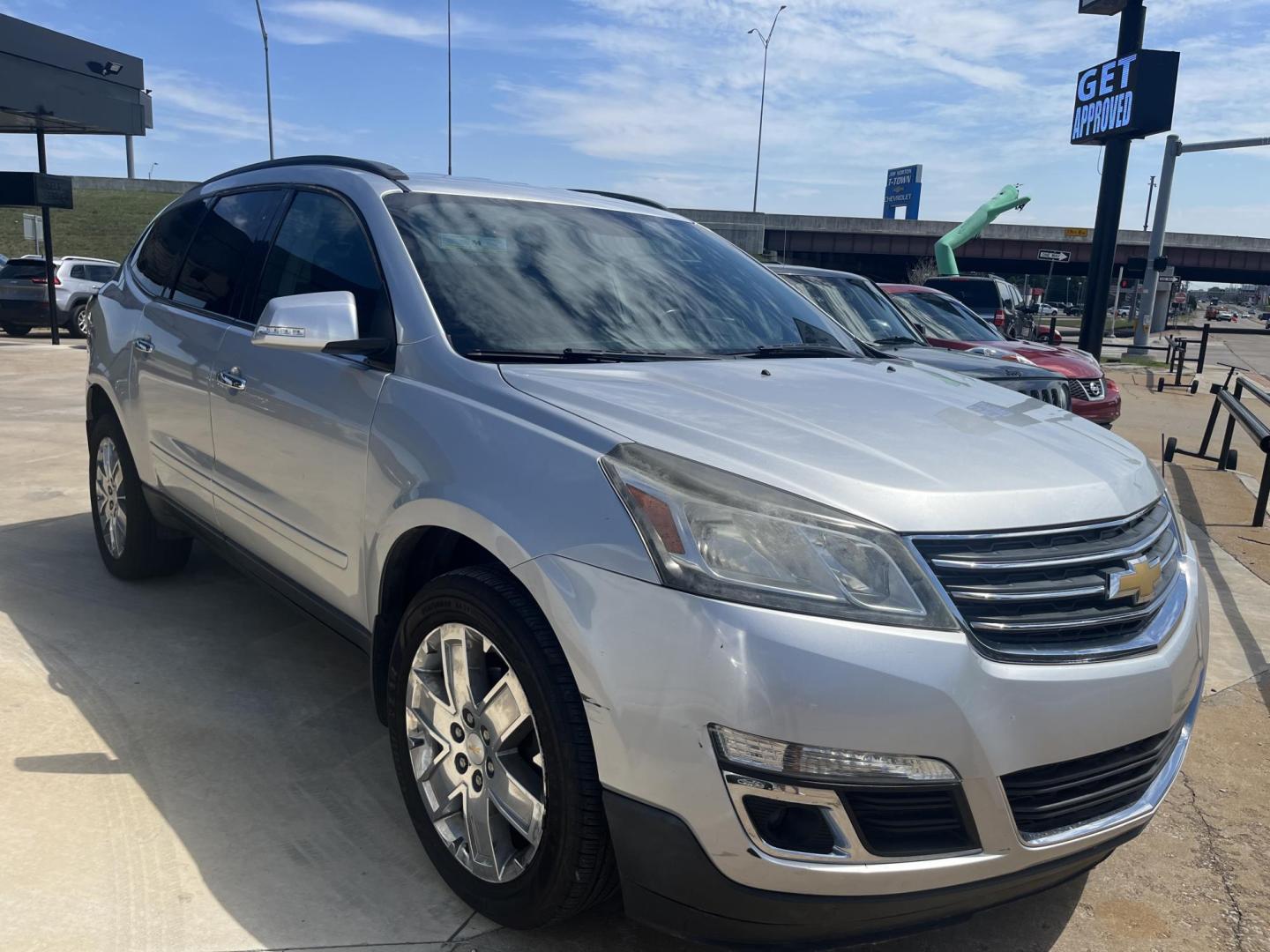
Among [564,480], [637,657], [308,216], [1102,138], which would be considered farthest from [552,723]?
[1102,138]

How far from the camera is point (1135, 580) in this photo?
2.13 m

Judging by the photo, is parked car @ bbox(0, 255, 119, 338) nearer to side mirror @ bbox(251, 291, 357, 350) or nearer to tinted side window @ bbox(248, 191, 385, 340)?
tinted side window @ bbox(248, 191, 385, 340)

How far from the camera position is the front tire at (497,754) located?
6.61 ft

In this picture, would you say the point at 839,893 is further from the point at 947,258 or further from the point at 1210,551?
the point at 947,258

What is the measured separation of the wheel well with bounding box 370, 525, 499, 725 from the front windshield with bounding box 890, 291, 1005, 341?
8.15 m

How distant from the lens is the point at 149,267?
448cm

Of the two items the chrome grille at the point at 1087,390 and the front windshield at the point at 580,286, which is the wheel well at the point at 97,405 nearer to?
the front windshield at the point at 580,286

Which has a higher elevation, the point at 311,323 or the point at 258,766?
the point at 311,323

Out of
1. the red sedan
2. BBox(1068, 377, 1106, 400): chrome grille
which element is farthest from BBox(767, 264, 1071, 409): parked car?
BBox(1068, 377, 1106, 400): chrome grille

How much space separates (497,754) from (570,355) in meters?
1.06

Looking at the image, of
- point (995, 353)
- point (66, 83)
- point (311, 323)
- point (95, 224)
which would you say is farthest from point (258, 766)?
point (95, 224)

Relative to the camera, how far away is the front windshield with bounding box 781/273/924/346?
7.93 meters

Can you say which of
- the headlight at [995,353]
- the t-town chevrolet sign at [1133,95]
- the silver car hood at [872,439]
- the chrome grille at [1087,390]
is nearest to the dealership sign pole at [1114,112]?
the t-town chevrolet sign at [1133,95]

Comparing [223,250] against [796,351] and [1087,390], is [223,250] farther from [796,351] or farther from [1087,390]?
[1087,390]
